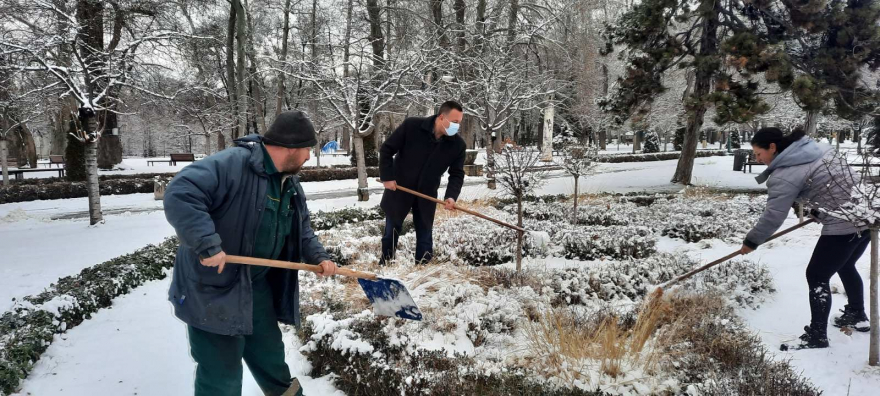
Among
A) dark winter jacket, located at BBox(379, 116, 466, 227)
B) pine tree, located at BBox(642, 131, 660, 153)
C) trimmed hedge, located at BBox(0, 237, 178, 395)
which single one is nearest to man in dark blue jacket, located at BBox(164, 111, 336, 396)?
trimmed hedge, located at BBox(0, 237, 178, 395)

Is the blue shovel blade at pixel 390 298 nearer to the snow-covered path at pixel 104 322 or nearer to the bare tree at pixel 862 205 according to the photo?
the snow-covered path at pixel 104 322

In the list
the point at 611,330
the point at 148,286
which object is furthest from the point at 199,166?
the point at 148,286

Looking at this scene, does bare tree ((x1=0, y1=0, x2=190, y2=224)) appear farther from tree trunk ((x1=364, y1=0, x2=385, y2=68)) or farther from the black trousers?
the black trousers

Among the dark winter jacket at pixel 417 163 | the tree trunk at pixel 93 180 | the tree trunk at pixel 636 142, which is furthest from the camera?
the tree trunk at pixel 636 142

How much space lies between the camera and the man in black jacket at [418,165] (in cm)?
478

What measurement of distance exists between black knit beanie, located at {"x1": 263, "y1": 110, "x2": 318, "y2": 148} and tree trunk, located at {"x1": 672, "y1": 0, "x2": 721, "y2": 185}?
12647 millimetres

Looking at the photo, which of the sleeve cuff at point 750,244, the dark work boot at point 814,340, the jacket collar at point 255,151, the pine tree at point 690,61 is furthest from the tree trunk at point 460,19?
the jacket collar at point 255,151

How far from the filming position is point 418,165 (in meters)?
4.86

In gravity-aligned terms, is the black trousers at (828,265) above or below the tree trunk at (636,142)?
below

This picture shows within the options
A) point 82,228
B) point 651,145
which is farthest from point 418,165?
point 651,145

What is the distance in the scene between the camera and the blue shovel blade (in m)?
2.99

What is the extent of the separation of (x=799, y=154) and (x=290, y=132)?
330 centimetres

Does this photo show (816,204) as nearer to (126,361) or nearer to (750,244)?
(750,244)

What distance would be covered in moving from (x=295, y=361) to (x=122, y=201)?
1140 centimetres
